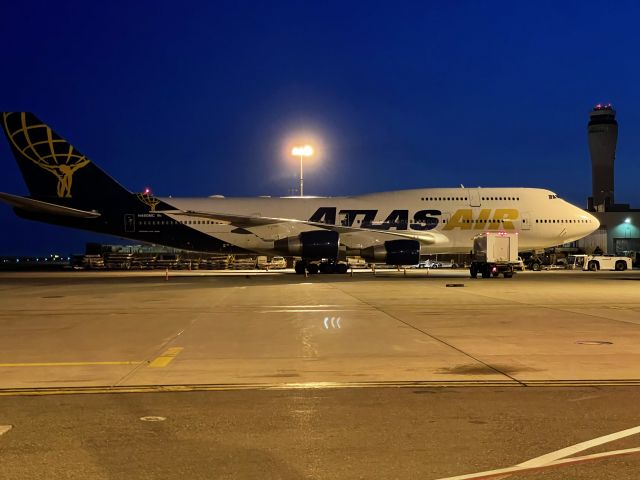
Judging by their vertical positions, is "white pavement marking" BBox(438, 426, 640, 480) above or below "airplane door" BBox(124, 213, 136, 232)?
below

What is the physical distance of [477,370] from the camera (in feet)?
26.6

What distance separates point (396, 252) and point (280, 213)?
283 inches

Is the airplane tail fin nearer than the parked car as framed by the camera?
Yes

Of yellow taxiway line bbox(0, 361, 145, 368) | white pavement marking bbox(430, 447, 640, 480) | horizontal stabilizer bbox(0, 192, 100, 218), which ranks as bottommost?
yellow taxiway line bbox(0, 361, 145, 368)

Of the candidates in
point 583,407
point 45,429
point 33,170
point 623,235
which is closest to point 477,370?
point 583,407

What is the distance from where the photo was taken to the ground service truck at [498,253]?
2955cm

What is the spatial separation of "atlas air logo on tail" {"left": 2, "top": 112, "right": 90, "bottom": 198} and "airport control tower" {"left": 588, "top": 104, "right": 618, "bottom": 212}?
116m

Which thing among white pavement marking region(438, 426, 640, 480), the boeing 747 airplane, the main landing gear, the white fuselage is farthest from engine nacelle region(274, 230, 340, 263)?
white pavement marking region(438, 426, 640, 480)

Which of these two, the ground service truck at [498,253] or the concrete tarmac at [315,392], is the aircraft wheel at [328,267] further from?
the concrete tarmac at [315,392]

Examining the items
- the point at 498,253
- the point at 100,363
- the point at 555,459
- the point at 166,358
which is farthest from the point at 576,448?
the point at 498,253

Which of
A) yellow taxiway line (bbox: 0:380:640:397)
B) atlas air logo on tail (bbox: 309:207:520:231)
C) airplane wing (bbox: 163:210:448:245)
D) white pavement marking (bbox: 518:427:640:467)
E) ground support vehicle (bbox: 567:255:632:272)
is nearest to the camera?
white pavement marking (bbox: 518:427:640:467)

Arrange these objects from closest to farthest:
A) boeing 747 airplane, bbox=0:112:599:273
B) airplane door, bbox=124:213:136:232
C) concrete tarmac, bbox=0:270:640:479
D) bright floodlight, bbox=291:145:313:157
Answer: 1. concrete tarmac, bbox=0:270:640:479
2. boeing 747 airplane, bbox=0:112:599:273
3. airplane door, bbox=124:213:136:232
4. bright floodlight, bbox=291:145:313:157

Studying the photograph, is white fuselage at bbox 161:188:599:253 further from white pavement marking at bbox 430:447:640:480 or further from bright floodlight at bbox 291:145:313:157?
white pavement marking at bbox 430:447:640:480

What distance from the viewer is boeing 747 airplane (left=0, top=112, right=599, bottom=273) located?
104ft
